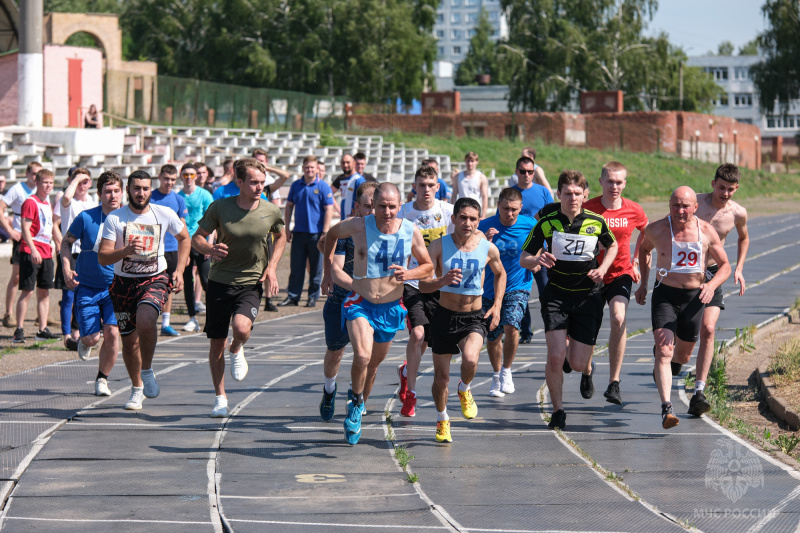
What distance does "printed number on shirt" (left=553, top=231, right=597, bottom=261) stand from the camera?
334 inches

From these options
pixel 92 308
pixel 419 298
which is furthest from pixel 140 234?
pixel 419 298

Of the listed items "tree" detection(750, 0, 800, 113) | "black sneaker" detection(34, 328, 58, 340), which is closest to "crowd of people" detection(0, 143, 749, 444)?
"black sneaker" detection(34, 328, 58, 340)

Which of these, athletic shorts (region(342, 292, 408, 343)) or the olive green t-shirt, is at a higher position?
the olive green t-shirt

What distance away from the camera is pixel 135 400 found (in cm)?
909

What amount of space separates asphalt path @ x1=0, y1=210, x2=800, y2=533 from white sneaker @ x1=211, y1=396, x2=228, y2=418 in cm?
12

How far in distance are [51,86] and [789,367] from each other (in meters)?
30.2

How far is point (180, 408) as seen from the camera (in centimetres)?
921

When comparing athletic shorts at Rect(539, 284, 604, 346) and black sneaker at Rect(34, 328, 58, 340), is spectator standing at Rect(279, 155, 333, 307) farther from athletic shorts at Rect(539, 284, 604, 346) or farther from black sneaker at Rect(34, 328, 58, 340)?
athletic shorts at Rect(539, 284, 604, 346)

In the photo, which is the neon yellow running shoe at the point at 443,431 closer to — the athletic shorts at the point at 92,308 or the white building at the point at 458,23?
the athletic shorts at the point at 92,308

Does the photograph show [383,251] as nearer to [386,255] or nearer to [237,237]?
[386,255]

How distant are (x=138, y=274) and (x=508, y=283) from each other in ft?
10.8

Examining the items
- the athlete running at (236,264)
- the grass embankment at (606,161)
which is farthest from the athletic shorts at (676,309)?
the grass embankment at (606,161)

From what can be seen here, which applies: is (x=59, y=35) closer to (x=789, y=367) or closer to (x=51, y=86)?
(x=51, y=86)

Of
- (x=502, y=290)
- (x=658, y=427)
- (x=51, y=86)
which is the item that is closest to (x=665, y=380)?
(x=658, y=427)
